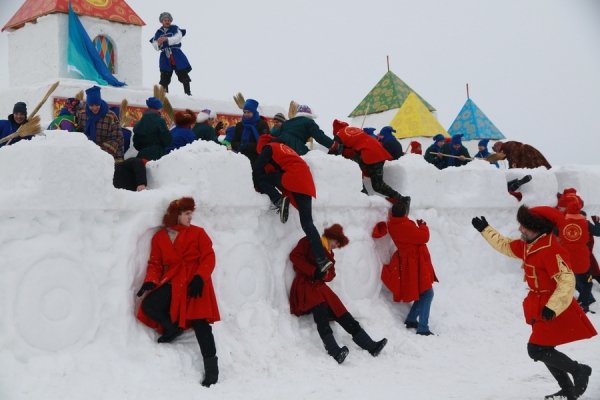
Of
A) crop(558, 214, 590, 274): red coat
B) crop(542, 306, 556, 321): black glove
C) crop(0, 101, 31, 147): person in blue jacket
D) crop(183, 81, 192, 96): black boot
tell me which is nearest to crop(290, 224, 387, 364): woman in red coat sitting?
crop(542, 306, 556, 321): black glove

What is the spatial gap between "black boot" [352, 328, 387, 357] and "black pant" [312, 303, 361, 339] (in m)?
0.05

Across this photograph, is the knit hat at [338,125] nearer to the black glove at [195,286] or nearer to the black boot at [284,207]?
the black boot at [284,207]

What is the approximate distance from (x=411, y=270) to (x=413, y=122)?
1228 cm

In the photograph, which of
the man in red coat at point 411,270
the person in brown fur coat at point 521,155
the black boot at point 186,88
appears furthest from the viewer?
the black boot at point 186,88

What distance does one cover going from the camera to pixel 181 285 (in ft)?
15.1

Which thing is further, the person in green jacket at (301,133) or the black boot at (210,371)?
the person in green jacket at (301,133)

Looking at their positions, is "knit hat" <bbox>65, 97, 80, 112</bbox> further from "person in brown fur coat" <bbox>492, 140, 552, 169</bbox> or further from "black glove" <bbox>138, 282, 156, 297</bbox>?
"person in brown fur coat" <bbox>492, 140, 552, 169</bbox>

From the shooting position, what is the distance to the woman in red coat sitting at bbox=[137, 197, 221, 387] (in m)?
4.55

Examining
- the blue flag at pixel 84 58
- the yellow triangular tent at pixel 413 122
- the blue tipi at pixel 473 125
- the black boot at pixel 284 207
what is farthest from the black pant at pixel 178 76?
→ the blue tipi at pixel 473 125

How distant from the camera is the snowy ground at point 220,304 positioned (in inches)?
164

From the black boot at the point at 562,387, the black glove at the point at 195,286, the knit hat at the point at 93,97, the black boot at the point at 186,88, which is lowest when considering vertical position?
the black boot at the point at 562,387

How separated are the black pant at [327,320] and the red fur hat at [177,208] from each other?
1.45 meters

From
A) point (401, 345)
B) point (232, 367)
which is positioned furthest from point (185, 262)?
point (401, 345)

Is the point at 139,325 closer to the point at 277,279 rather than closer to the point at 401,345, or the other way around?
the point at 277,279
